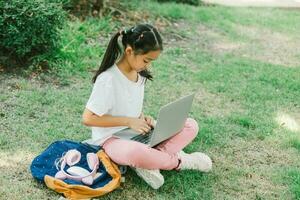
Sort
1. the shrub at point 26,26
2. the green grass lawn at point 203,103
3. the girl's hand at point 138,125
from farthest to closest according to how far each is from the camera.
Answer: the shrub at point 26,26 < the green grass lawn at point 203,103 < the girl's hand at point 138,125

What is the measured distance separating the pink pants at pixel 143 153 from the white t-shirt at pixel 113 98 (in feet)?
0.29

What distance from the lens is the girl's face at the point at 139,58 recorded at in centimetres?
328

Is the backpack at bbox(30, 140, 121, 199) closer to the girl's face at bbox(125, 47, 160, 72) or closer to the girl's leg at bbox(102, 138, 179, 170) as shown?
the girl's leg at bbox(102, 138, 179, 170)

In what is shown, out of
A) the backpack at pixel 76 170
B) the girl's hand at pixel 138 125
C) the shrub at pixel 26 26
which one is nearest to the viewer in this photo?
the backpack at pixel 76 170

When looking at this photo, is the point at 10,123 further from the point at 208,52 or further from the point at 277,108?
the point at 208,52

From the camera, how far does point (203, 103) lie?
4.89 m

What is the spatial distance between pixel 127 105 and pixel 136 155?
1.16 ft

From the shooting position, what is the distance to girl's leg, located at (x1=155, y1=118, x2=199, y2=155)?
3576mm

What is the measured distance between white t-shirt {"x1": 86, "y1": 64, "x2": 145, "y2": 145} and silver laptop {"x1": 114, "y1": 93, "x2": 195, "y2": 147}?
0.37 feet

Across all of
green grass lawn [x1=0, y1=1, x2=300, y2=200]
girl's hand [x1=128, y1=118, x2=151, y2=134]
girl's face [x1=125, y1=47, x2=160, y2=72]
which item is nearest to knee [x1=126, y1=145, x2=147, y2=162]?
girl's hand [x1=128, y1=118, x2=151, y2=134]

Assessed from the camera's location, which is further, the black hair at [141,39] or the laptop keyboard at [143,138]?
the laptop keyboard at [143,138]

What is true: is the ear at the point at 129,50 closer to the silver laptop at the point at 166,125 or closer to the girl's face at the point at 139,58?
the girl's face at the point at 139,58

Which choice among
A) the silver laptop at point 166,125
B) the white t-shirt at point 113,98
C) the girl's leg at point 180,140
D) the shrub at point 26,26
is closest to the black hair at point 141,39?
the white t-shirt at point 113,98

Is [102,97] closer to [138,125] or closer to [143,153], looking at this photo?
[138,125]
